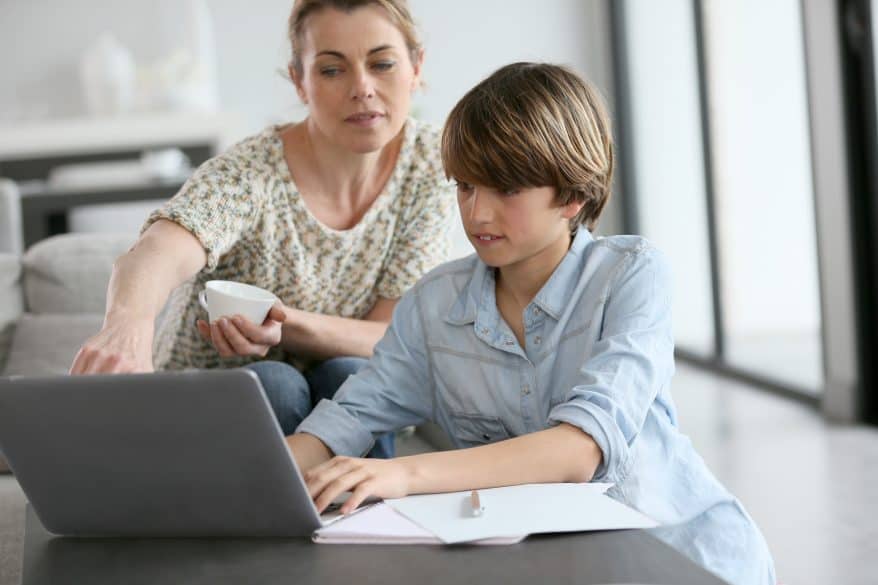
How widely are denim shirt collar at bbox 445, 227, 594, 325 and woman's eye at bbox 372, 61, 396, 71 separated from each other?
18.8 inches

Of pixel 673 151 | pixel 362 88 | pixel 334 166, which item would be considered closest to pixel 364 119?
pixel 362 88

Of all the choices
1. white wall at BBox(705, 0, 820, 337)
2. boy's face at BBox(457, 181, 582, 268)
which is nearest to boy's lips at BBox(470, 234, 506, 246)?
boy's face at BBox(457, 181, 582, 268)

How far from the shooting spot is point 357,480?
3.71ft

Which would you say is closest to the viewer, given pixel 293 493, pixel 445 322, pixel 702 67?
pixel 293 493

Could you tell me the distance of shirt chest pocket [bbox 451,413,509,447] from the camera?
4.75 ft

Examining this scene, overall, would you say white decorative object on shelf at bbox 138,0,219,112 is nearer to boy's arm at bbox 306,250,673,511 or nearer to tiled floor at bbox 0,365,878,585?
tiled floor at bbox 0,365,878,585

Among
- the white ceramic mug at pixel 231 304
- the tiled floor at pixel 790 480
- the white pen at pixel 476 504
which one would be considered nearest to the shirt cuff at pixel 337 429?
the white ceramic mug at pixel 231 304

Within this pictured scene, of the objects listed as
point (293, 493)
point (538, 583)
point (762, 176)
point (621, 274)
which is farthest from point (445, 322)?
point (762, 176)

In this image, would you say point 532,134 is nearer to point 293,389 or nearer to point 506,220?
point 506,220

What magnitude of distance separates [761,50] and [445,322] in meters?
3.29

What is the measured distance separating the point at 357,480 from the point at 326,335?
28.8 inches

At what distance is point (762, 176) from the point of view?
4.48 meters

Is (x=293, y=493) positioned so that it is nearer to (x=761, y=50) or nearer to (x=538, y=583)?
(x=538, y=583)

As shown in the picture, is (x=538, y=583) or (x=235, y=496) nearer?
(x=538, y=583)
